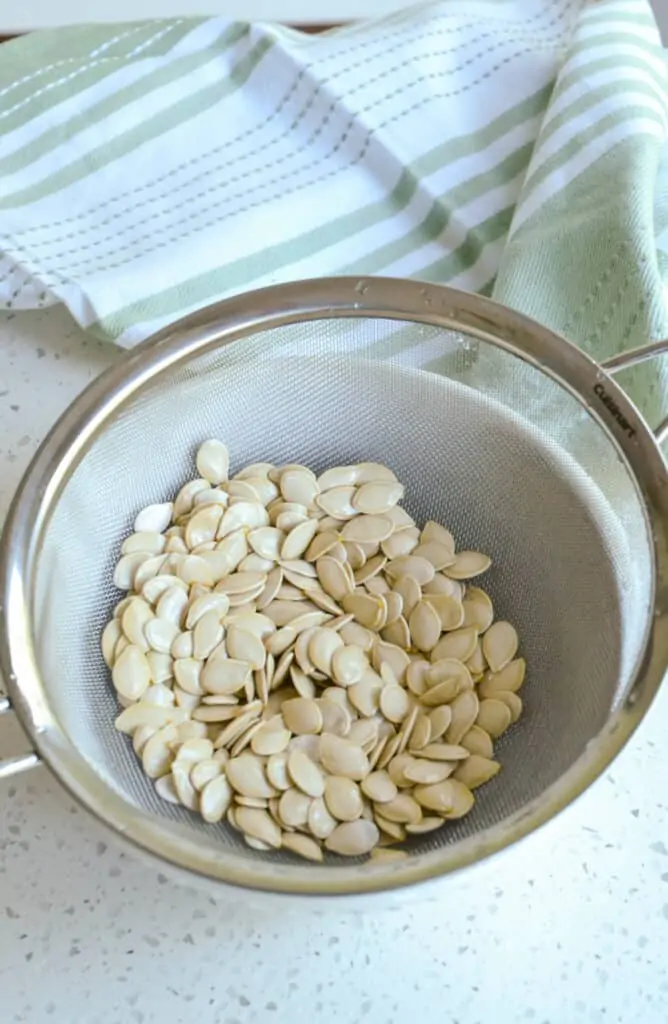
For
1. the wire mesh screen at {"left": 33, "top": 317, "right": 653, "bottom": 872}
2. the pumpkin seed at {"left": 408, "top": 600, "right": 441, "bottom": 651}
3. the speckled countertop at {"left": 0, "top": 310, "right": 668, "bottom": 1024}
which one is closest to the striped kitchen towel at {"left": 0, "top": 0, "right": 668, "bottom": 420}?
the wire mesh screen at {"left": 33, "top": 317, "right": 653, "bottom": 872}

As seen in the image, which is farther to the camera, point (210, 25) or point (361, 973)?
point (210, 25)

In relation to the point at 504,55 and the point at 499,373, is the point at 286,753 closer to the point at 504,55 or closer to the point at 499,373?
the point at 499,373

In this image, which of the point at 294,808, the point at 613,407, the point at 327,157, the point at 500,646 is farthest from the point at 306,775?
the point at 327,157

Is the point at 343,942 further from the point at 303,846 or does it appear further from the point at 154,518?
the point at 154,518

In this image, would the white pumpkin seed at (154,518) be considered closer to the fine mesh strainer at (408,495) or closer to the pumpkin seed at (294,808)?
the fine mesh strainer at (408,495)

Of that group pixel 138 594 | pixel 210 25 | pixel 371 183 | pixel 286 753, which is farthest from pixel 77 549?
pixel 210 25

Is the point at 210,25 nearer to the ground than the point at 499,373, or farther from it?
farther from it

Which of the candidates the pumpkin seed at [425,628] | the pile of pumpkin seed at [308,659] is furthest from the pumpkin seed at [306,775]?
the pumpkin seed at [425,628]
